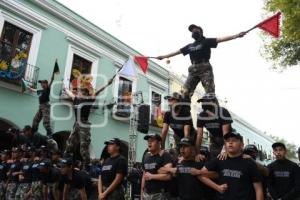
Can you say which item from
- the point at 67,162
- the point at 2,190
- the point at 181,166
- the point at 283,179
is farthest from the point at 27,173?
the point at 283,179

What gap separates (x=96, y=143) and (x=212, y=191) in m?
10.5

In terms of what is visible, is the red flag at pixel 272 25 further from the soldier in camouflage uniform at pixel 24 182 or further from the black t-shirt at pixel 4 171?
the black t-shirt at pixel 4 171

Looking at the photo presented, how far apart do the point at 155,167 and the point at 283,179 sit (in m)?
1.97

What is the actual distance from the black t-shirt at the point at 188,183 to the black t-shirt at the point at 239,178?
464 millimetres

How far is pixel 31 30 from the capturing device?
40.8ft

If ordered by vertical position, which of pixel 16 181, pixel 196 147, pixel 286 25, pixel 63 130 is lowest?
pixel 16 181

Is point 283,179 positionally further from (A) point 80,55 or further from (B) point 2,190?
(A) point 80,55

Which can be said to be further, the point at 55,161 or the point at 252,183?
the point at 55,161

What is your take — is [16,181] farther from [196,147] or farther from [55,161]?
[196,147]

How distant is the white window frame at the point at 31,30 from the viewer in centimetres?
1159

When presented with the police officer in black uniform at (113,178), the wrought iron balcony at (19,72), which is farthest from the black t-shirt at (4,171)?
the police officer in black uniform at (113,178)

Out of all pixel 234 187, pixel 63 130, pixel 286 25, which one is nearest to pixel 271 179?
pixel 234 187

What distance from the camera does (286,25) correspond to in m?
10.6

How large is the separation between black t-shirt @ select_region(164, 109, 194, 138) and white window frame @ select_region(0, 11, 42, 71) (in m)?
7.82
